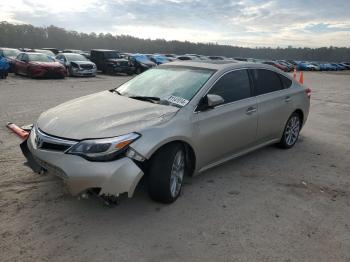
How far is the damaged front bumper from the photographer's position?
11.5ft

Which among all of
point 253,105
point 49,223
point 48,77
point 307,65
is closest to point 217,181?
point 253,105

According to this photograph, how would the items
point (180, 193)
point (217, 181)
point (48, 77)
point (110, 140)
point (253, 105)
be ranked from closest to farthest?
point (110, 140) → point (180, 193) → point (217, 181) → point (253, 105) → point (48, 77)

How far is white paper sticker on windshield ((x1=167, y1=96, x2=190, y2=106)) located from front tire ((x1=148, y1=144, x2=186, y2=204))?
0.55 m

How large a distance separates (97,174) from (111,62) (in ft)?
78.7

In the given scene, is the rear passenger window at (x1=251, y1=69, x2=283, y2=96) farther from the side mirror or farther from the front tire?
the front tire

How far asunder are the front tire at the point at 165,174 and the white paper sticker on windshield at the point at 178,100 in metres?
0.55

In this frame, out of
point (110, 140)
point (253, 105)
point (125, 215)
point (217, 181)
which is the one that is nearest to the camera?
point (110, 140)

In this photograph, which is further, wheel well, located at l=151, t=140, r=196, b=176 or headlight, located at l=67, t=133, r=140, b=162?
wheel well, located at l=151, t=140, r=196, b=176

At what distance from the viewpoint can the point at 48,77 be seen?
20.2 m

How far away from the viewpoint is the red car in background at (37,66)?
19.7m

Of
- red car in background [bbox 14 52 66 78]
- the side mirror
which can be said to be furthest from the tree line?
the side mirror

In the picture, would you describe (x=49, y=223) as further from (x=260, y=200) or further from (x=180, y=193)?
(x=260, y=200)

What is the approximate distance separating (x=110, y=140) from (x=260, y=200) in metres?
2.01

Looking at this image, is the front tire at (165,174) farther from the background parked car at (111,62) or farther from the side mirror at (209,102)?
the background parked car at (111,62)
